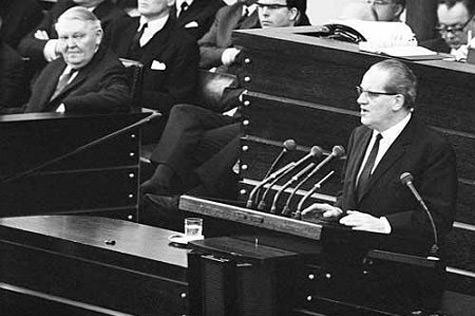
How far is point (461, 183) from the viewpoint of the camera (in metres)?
7.61

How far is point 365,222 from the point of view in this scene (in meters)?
6.92

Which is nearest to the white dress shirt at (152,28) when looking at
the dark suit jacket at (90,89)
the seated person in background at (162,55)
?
the seated person in background at (162,55)

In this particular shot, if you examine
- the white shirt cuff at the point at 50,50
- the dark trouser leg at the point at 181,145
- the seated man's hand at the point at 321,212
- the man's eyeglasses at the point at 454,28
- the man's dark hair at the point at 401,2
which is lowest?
the dark trouser leg at the point at 181,145

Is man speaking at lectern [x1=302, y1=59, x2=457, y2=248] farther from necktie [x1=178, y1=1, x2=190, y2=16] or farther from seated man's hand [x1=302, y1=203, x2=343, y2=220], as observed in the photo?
necktie [x1=178, y1=1, x2=190, y2=16]

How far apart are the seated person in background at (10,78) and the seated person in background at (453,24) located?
298 cm

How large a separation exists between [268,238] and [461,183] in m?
1.18

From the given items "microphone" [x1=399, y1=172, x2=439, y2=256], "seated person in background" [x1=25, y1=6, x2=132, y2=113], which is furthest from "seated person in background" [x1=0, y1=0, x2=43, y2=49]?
"microphone" [x1=399, y1=172, x2=439, y2=256]

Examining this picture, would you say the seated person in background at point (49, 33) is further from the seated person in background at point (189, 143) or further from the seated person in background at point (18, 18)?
the seated person in background at point (189, 143)

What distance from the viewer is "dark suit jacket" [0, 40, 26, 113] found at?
36.7 feet

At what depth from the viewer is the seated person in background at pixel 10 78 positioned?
11195 millimetres

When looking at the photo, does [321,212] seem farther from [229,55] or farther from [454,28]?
[229,55]

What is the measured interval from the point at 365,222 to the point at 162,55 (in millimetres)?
3892

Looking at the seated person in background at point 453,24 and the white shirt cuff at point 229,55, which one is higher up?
the seated person in background at point 453,24

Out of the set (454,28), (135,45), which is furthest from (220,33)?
(454,28)
